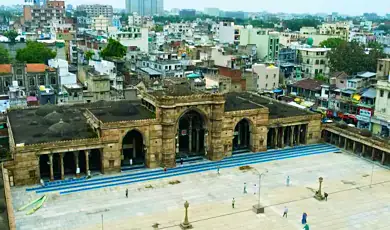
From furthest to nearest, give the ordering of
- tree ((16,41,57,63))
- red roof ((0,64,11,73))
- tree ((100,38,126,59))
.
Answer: tree ((100,38,126,59)), tree ((16,41,57,63)), red roof ((0,64,11,73))

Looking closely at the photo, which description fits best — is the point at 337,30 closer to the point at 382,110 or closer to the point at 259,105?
the point at 382,110

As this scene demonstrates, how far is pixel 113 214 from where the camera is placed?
45312 mm

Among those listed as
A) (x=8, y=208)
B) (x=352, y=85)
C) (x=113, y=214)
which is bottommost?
(x=113, y=214)

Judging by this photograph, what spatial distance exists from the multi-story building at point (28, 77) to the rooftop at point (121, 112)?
1109 inches

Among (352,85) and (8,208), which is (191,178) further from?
(352,85)

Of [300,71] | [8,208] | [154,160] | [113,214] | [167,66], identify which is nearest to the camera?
→ [8,208]

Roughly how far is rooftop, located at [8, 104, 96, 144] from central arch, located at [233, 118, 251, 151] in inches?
895

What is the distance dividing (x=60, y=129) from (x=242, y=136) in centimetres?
2825

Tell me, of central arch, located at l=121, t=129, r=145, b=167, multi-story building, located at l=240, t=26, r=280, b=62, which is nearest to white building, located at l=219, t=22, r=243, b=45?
multi-story building, located at l=240, t=26, r=280, b=62

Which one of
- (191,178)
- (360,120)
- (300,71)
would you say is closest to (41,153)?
(191,178)

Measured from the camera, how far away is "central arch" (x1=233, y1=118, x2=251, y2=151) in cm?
6812

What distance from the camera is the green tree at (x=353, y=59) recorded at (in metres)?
107

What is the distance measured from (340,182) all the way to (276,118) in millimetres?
15891

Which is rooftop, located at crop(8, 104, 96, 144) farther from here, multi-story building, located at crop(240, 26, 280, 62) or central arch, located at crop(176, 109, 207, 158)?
multi-story building, located at crop(240, 26, 280, 62)
